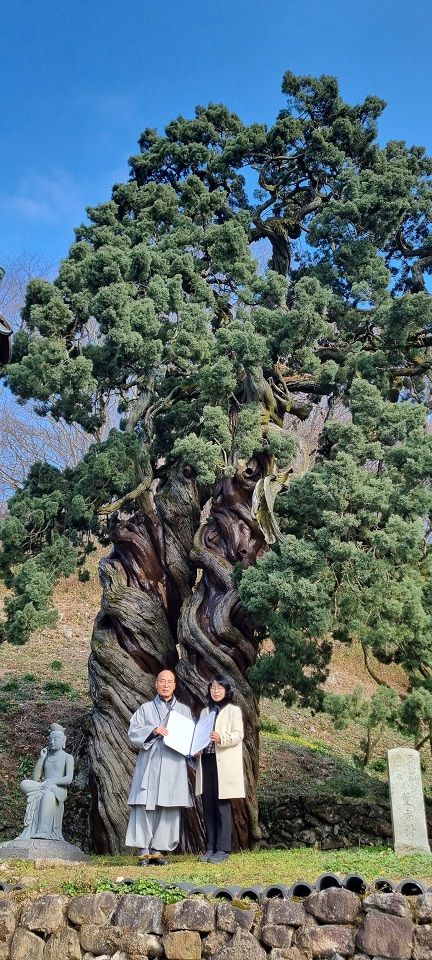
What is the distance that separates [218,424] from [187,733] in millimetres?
4599

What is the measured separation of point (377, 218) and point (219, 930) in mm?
10678

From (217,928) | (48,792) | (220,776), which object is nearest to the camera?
(217,928)

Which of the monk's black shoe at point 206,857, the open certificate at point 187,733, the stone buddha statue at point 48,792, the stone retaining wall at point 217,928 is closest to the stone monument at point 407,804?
the monk's black shoe at point 206,857

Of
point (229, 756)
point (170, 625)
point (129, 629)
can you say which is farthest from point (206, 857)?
point (170, 625)

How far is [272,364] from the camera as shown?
12031 mm

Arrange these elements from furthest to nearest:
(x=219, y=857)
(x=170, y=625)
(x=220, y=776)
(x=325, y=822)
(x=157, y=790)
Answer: (x=325, y=822)
(x=170, y=625)
(x=157, y=790)
(x=220, y=776)
(x=219, y=857)

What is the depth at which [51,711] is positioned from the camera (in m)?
14.9

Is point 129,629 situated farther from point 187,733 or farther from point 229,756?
point 229,756

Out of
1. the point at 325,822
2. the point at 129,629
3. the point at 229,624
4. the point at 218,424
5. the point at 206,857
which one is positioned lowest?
the point at 206,857

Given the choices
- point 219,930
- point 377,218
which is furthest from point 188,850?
point 377,218

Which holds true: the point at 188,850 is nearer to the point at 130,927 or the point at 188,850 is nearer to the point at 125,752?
the point at 125,752

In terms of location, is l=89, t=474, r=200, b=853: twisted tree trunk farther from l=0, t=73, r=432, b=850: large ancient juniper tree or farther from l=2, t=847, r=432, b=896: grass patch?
l=2, t=847, r=432, b=896: grass patch

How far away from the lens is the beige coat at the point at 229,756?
729cm

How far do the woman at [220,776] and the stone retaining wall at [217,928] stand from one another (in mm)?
1689
